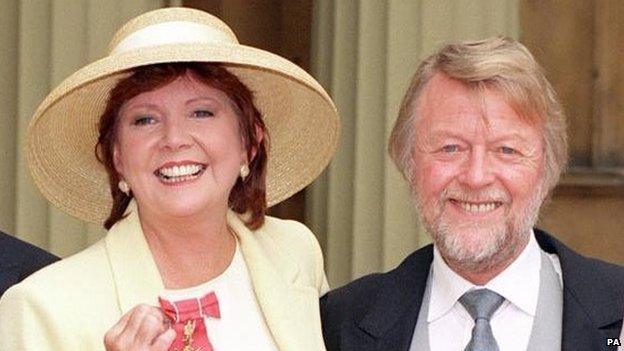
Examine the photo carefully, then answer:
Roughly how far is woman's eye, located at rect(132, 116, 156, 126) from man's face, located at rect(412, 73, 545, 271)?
595 mm

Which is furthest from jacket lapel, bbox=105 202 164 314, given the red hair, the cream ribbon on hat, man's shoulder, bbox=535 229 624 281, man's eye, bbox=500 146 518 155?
man's shoulder, bbox=535 229 624 281

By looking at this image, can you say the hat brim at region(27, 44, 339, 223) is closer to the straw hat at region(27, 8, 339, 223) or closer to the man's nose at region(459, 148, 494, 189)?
the straw hat at region(27, 8, 339, 223)

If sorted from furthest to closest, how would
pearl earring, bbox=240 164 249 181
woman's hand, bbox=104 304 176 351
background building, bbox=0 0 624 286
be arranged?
background building, bbox=0 0 624 286, pearl earring, bbox=240 164 249 181, woman's hand, bbox=104 304 176 351

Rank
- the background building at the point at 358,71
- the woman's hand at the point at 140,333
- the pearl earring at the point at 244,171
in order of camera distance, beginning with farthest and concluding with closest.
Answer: the background building at the point at 358,71 → the pearl earring at the point at 244,171 → the woman's hand at the point at 140,333

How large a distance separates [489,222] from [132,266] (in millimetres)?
763

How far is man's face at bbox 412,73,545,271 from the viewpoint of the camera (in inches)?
164

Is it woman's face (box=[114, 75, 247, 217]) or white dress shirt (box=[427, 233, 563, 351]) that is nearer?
woman's face (box=[114, 75, 247, 217])

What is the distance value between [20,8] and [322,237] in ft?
3.81

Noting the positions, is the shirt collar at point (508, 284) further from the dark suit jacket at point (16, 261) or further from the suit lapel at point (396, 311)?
the dark suit jacket at point (16, 261)

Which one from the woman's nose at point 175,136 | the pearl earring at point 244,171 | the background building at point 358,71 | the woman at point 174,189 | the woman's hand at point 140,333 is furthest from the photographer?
the background building at point 358,71

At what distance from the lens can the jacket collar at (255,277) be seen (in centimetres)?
406

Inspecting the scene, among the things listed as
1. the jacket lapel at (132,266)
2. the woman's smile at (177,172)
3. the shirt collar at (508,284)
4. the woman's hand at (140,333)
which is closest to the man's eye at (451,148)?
the shirt collar at (508,284)

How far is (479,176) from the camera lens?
414 cm

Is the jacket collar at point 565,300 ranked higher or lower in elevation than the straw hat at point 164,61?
lower
